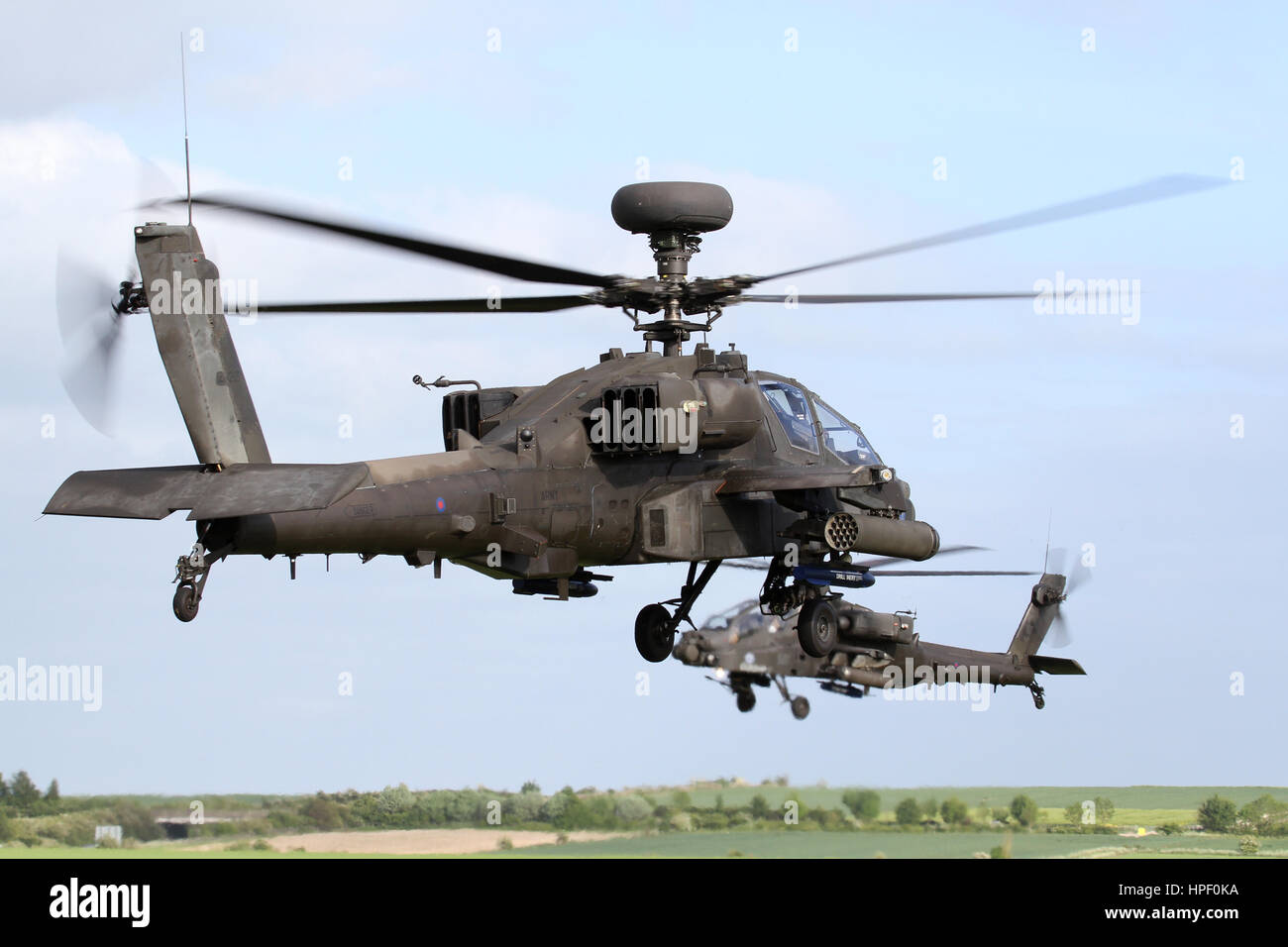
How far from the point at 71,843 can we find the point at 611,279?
8988 millimetres

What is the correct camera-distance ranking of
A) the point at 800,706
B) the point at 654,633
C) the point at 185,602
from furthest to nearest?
the point at 800,706 → the point at 654,633 → the point at 185,602

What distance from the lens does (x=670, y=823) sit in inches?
893

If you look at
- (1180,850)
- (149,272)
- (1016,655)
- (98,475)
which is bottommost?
(1180,850)

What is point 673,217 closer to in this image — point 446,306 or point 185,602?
point 446,306

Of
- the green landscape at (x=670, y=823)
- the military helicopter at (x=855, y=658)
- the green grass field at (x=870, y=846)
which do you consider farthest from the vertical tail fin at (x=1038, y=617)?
the green grass field at (x=870, y=846)

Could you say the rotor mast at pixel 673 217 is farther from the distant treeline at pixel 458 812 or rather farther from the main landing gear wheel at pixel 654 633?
the distant treeline at pixel 458 812

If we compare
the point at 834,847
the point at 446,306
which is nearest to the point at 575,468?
the point at 446,306

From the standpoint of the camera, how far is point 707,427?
18.6 m

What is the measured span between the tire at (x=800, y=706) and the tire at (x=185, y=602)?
45.5ft

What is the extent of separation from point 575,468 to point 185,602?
4.69 meters

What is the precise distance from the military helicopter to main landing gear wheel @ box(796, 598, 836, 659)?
6.41m
